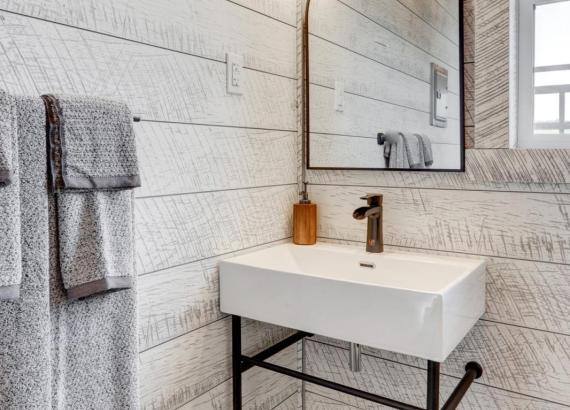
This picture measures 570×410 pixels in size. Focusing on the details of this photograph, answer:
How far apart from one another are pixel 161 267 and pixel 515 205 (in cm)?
100

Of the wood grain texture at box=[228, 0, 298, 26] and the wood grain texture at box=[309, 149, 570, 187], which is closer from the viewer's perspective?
the wood grain texture at box=[309, 149, 570, 187]

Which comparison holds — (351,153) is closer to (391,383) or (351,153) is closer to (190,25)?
(190,25)

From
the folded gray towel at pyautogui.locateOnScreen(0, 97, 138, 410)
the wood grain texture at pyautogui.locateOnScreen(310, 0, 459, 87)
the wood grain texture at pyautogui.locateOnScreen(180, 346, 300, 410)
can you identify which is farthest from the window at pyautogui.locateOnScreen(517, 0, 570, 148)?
the folded gray towel at pyautogui.locateOnScreen(0, 97, 138, 410)

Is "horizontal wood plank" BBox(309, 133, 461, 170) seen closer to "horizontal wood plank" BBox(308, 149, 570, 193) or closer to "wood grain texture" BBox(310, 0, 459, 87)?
"horizontal wood plank" BBox(308, 149, 570, 193)

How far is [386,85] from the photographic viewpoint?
1593 mm

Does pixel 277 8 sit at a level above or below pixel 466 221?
above

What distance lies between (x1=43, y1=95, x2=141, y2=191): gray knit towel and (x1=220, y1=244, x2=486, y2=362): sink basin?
52 cm

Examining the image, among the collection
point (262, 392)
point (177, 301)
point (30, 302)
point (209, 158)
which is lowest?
point (262, 392)

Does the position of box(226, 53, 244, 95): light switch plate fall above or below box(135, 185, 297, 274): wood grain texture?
above

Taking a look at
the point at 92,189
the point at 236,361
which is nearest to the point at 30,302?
the point at 92,189

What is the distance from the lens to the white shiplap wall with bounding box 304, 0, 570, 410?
132 centimetres

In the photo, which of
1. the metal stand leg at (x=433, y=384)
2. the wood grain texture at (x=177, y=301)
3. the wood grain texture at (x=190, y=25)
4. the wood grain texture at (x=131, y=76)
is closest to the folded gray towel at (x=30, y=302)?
the wood grain texture at (x=131, y=76)

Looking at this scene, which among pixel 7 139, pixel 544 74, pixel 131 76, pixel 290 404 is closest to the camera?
pixel 7 139

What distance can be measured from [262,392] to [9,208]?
1138 mm
